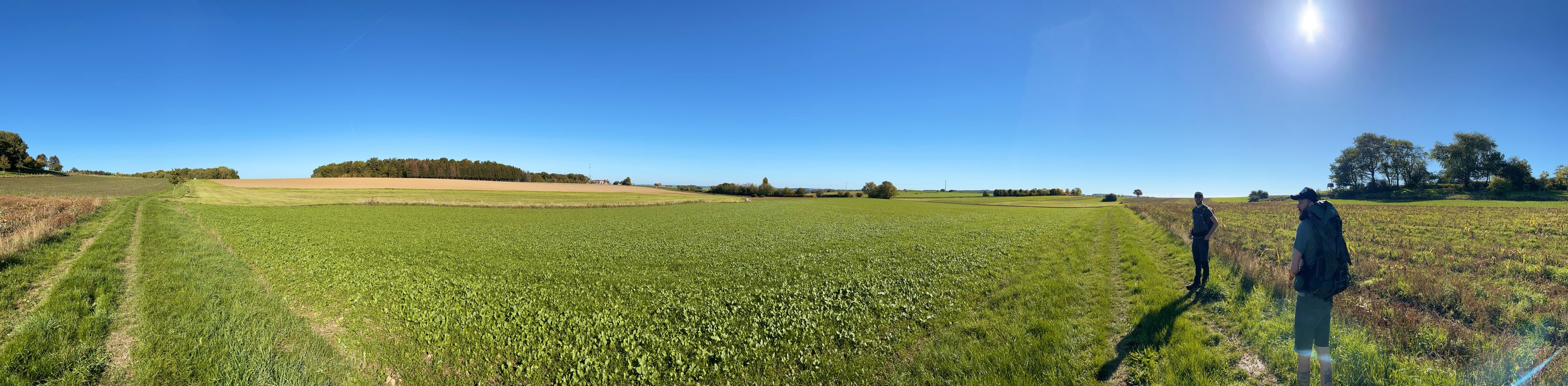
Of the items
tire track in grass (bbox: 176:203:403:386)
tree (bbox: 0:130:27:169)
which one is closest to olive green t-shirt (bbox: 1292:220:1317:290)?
tire track in grass (bbox: 176:203:403:386)

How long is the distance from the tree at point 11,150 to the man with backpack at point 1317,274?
16825 cm

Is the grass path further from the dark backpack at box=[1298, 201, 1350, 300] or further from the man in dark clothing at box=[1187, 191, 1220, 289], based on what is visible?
the man in dark clothing at box=[1187, 191, 1220, 289]

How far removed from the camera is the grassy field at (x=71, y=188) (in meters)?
46.5

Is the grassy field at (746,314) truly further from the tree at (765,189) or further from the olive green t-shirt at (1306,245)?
the tree at (765,189)

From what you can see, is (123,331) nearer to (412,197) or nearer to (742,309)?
(742,309)


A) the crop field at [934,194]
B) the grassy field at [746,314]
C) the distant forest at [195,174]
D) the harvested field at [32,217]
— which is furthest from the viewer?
the crop field at [934,194]

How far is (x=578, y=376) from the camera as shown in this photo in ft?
20.7

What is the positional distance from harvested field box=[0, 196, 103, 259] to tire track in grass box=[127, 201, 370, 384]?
17.4ft

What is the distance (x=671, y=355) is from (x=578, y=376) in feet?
4.23

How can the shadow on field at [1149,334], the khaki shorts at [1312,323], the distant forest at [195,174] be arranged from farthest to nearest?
1. the distant forest at [195,174]
2. the shadow on field at [1149,334]
3. the khaki shorts at [1312,323]

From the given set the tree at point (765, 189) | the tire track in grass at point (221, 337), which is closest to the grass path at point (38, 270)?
the tire track in grass at point (221, 337)

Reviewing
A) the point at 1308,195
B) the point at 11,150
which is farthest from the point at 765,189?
the point at 11,150

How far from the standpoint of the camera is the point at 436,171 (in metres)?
130

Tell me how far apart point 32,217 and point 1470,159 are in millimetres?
147025
